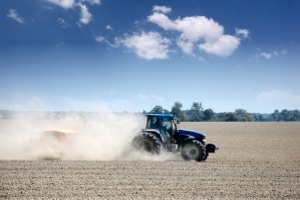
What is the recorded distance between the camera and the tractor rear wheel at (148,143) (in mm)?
16516

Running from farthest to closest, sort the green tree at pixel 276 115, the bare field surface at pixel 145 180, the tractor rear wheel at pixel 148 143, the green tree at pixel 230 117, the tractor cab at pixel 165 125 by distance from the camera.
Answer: the green tree at pixel 276 115 → the green tree at pixel 230 117 → the tractor cab at pixel 165 125 → the tractor rear wheel at pixel 148 143 → the bare field surface at pixel 145 180

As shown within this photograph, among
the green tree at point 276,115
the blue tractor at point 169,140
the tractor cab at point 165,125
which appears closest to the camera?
the blue tractor at point 169,140

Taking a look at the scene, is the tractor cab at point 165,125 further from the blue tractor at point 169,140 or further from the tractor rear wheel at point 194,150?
the tractor rear wheel at point 194,150

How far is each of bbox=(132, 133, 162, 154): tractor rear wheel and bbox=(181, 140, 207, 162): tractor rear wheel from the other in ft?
3.96

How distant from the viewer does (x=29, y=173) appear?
13.2m

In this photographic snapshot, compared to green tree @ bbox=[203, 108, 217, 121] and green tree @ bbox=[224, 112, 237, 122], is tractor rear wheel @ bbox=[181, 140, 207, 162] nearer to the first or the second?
green tree @ bbox=[203, 108, 217, 121]

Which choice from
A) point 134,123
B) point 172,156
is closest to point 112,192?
point 172,156

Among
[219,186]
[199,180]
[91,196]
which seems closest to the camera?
[91,196]

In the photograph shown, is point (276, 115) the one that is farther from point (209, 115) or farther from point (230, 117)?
point (209, 115)

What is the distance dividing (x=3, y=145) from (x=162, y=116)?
8759 mm

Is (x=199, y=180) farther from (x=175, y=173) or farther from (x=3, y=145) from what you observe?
(x=3, y=145)

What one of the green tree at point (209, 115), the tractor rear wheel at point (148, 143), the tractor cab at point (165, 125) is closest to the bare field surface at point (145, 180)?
the tractor rear wheel at point (148, 143)

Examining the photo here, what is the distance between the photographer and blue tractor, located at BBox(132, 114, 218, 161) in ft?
54.6

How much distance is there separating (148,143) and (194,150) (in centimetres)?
212
